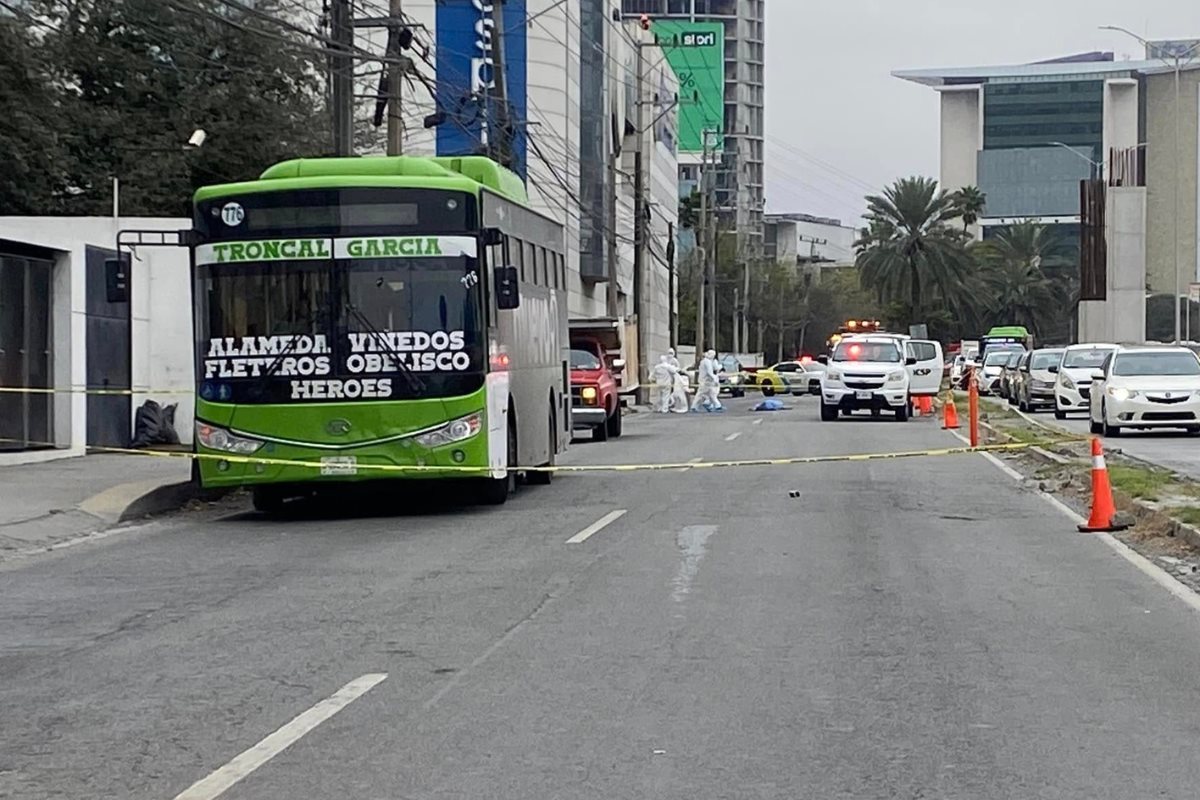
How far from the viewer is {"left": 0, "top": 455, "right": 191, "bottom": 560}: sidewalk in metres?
16.0

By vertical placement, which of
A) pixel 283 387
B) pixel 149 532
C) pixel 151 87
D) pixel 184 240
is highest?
pixel 151 87

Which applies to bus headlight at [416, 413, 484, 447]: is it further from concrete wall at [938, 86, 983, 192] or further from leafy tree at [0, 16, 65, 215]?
concrete wall at [938, 86, 983, 192]

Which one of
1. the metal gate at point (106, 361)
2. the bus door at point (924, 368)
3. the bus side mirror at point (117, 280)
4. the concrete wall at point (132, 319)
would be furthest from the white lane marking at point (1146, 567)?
the bus door at point (924, 368)

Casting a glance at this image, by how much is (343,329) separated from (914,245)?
64.4m

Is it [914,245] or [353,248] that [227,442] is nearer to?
[353,248]

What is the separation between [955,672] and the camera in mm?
8781

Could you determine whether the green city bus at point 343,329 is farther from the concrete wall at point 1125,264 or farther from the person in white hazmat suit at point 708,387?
Answer: the concrete wall at point 1125,264

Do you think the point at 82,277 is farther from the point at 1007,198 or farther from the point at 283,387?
the point at 1007,198

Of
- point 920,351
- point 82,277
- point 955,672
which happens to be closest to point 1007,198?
point 920,351

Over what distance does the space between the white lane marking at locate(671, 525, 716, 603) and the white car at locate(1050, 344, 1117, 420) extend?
23.2 m

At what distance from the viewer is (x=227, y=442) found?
16609mm

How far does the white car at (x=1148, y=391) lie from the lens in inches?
1147

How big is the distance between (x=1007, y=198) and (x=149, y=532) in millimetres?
135399

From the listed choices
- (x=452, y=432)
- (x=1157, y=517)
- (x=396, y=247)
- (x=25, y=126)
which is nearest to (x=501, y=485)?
(x=452, y=432)
